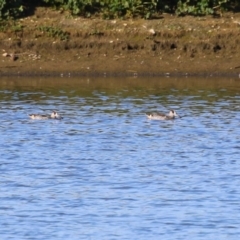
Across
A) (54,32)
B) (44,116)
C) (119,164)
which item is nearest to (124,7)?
(54,32)

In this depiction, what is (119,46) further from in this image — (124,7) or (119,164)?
(119,164)

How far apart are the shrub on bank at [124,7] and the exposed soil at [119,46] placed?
0.27 m

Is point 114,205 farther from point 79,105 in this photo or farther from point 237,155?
point 79,105

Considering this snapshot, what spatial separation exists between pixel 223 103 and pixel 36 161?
23.9ft

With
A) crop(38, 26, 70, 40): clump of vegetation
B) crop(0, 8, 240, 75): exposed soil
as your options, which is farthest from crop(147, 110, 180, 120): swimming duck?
crop(38, 26, 70, 40): clump of vegetation

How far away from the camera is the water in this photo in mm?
11500

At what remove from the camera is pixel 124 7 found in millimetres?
27953

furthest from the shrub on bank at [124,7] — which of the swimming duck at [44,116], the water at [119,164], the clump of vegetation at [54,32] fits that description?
the swimming duck at [44,116]

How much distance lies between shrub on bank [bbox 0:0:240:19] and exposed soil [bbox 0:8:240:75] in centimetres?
27

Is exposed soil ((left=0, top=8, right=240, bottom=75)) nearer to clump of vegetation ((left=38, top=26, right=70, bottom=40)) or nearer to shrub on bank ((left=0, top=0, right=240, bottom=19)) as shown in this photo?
clump of vegetation ((left=38, top=26, right=70, bottom=40))

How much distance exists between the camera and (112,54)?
27.3 meters

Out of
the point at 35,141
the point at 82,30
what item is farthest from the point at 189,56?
the point at 35,141

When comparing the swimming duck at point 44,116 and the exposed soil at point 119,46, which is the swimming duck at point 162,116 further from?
the exposed soil at point 119,46

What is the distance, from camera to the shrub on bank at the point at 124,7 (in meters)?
27.9
